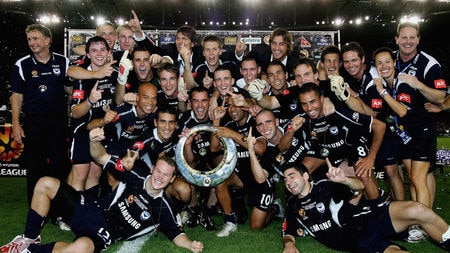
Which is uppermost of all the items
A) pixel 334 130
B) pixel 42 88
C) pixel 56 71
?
pixel 56 71

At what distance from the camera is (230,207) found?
16.7 ft

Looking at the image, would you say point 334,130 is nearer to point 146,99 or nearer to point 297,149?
point 297,149

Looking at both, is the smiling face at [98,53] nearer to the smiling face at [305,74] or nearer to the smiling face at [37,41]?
the smiling face at [37,41]

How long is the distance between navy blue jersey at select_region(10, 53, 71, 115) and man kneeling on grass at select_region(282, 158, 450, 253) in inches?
131

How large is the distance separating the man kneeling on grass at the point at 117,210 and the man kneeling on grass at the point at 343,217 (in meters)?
1.06

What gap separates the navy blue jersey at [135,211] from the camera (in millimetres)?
4016

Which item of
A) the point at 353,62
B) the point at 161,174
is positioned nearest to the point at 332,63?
the point at 353,62

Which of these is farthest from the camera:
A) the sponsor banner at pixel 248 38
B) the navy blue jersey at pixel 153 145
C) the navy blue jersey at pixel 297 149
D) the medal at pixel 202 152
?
the sponsor banner at pixel 248 38

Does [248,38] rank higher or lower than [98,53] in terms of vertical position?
higher

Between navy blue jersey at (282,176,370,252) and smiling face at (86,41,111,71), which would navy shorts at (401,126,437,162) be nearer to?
navy blue jersey at (282,176,370,252)

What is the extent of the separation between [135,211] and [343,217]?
202 cm

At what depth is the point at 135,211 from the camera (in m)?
4.04

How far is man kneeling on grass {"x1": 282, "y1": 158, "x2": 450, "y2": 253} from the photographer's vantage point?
11.3ft

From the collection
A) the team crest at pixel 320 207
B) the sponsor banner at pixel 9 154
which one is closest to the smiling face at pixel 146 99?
the team crest at pixel 320 207
